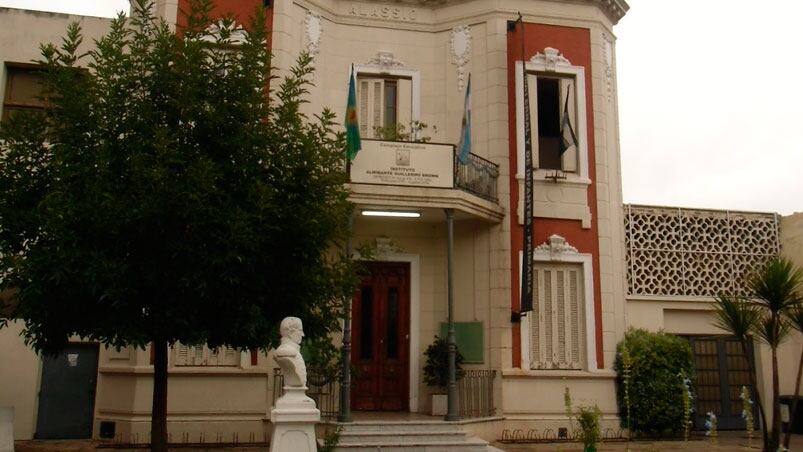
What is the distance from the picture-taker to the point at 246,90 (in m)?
8.96

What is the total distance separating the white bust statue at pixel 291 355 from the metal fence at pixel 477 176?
602 centimetres

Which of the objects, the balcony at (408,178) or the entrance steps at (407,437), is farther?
the balcony at (408,178)

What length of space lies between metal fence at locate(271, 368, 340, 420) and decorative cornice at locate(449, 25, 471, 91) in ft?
19.7

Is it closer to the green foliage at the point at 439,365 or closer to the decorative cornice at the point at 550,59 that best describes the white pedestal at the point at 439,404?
the green foliage at the point at 439,365

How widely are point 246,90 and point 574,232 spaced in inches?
294

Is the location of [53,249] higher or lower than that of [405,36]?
lower

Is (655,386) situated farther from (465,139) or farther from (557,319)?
(465,139)

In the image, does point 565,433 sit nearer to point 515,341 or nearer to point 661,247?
point 515,341

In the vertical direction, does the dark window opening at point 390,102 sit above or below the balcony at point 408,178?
above

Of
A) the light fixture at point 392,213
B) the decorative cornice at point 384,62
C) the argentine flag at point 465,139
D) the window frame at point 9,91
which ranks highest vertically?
the decorative cornice at point 384,62

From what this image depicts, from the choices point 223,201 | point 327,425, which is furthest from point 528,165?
point 223,201

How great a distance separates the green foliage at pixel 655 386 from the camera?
13.5 m

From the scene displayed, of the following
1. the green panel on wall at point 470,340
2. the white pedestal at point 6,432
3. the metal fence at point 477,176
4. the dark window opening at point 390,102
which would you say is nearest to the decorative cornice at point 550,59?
the metal fence at point 477,176

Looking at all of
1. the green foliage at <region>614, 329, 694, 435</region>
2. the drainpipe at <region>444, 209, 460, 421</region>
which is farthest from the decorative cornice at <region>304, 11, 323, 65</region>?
the green foliage at <region>614, 329, 694, 435</region>
